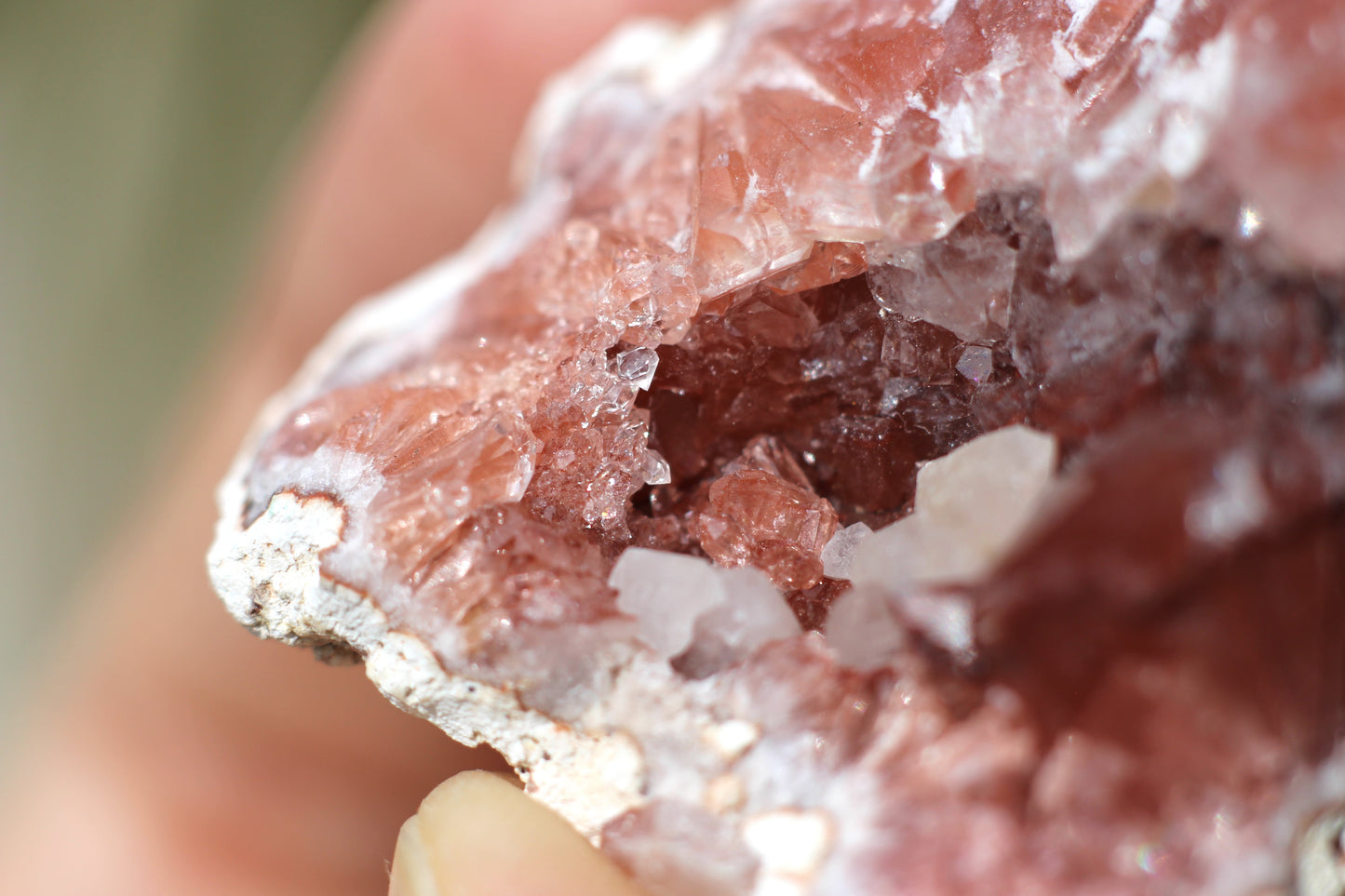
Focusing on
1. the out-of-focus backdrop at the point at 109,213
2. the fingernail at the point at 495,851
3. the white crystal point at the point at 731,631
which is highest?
the out-of-focus backdrop at the point at 109,213

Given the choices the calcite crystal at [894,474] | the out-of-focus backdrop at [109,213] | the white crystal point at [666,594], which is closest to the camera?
the calcite crystal at [894,474]

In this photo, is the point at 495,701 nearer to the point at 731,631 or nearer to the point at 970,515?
the point at 731,631

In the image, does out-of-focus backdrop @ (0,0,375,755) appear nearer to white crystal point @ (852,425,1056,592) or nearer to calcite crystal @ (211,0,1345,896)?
calcite crystal @ (211,0,1345,896)

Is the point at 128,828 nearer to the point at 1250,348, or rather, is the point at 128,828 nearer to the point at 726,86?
the point at 726,86

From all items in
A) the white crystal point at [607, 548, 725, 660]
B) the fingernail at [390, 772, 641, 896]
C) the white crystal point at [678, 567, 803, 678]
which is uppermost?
the white crystal point at [607, 548, 725, 660]

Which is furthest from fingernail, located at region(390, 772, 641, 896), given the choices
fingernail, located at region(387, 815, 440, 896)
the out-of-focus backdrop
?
the out-of-focus backdrop

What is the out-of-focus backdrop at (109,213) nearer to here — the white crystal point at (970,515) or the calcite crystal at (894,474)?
the calcite crystal at (894,474)

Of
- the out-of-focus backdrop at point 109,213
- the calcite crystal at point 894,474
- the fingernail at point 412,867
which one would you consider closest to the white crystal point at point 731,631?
the calcite crystal at point 894,474
